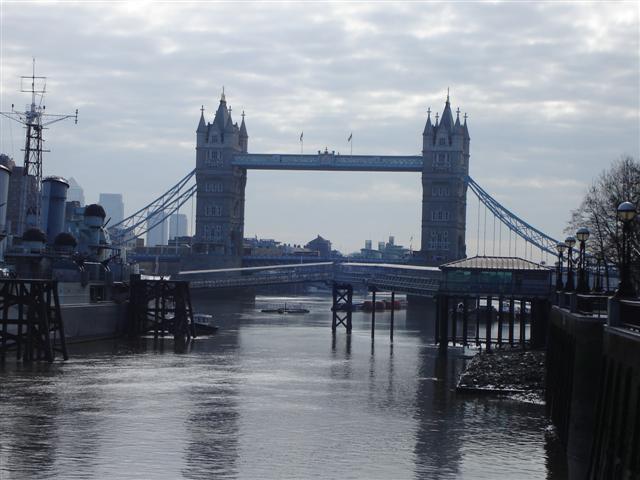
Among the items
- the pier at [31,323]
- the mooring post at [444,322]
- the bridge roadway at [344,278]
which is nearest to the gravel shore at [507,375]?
the mooring post at [444,322]

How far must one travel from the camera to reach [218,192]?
154625mm

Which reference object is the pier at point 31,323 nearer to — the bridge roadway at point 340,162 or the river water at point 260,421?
the river water at point 260,421

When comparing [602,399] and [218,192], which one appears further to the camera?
[218,192]

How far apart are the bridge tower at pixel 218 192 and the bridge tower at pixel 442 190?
22838 millimetres

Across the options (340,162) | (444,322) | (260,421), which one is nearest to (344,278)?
(340,162)

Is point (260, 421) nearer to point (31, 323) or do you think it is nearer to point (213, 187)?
point (31, 323)

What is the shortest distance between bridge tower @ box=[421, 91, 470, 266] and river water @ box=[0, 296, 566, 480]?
92400 mm

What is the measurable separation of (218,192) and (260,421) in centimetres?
11950

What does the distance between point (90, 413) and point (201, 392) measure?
22.6ft

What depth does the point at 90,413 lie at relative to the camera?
36.7 metres

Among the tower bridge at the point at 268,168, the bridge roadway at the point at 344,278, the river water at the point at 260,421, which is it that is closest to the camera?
the river water at the point at 260,421

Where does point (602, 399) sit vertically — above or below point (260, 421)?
above

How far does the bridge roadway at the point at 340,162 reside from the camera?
138125 mm

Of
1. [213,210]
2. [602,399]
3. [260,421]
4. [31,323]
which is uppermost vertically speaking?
[213,210]
